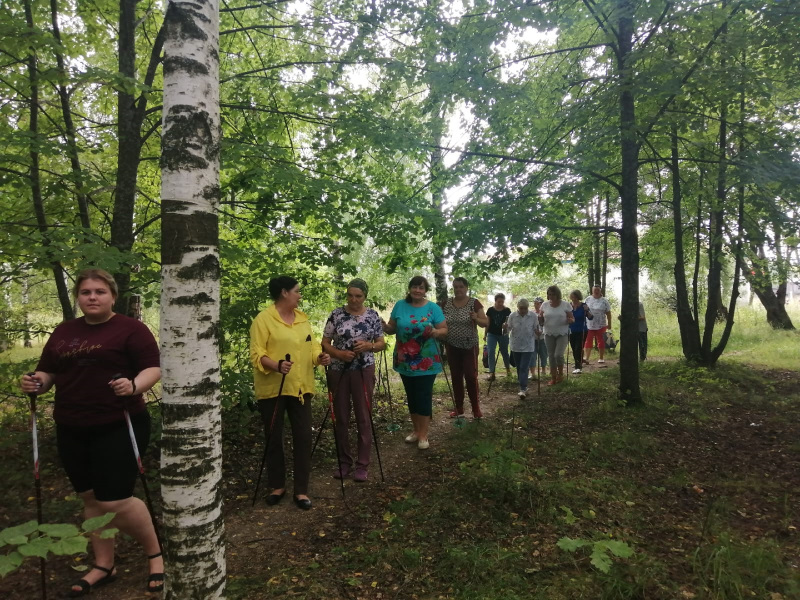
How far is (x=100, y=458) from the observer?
2936 mm

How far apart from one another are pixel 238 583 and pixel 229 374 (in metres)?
2.79

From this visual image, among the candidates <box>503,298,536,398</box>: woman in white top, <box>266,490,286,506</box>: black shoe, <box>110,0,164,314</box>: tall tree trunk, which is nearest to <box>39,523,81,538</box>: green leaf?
<box>266,490,286,506</box>: black shoe

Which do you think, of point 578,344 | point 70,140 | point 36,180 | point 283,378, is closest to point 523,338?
point 578,344

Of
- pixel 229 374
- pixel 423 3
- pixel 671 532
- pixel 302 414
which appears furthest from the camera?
pixel 423 3

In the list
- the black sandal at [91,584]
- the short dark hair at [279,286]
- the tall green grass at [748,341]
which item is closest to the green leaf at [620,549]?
the short dark hair at [279,286]

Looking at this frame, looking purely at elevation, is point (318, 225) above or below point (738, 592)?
above

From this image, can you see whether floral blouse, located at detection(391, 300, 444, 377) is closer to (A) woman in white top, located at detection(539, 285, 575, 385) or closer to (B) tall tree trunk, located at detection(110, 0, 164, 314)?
(B) tall tree trunk, located at detection(110, 0, 164, 314)

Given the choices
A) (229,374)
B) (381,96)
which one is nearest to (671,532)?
(229,374)

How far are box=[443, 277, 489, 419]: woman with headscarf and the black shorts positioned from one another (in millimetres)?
4283

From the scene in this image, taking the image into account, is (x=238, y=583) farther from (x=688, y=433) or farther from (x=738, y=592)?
(x=688, y=433)

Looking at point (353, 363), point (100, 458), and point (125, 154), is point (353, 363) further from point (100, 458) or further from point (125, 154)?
point (125, 154)

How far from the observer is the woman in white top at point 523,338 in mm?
8430

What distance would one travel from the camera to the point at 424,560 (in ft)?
11.1

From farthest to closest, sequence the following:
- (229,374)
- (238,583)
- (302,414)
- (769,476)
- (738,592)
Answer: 1. (229,374)
2. (769,476)
3. (302,414)
4. (238,583)
5. (738,592)
